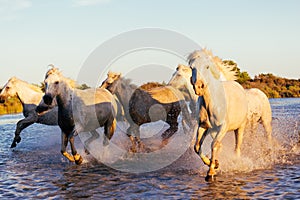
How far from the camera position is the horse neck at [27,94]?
12672 millimetres

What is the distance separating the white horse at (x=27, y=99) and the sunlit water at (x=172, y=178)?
→ 243 centimetres

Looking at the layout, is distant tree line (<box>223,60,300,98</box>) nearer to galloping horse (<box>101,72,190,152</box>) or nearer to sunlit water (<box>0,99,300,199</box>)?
galloping horse (<box>101,72,190,152</box>)

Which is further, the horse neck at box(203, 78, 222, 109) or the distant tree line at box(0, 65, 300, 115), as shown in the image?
the distant tree line at box(0, 65, 300, 115)

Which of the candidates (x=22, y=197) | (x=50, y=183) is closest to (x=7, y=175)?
(x=50, y=183)

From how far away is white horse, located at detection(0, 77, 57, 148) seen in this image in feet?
40.5

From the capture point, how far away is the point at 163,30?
31.1 feet

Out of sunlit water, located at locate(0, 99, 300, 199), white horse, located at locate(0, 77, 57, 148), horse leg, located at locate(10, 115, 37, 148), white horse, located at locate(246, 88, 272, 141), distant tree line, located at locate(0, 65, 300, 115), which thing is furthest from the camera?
distant tree line, located at locate(0, 65, 300, 115)

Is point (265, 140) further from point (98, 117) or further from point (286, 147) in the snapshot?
point (98, 117)

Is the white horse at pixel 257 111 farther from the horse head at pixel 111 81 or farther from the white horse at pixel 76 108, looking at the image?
the horse head at pixel 111 81

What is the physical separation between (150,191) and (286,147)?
16.4 ft

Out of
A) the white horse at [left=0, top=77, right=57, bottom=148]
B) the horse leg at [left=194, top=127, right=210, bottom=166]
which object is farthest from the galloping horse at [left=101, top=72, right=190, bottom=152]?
the horse leg at [left=194, top=127, right=210, bottom=166]

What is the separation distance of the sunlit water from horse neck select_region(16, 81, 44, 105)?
3.01m

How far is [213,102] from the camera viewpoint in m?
6.73

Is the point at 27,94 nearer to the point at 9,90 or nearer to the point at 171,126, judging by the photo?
the point at 9,90
